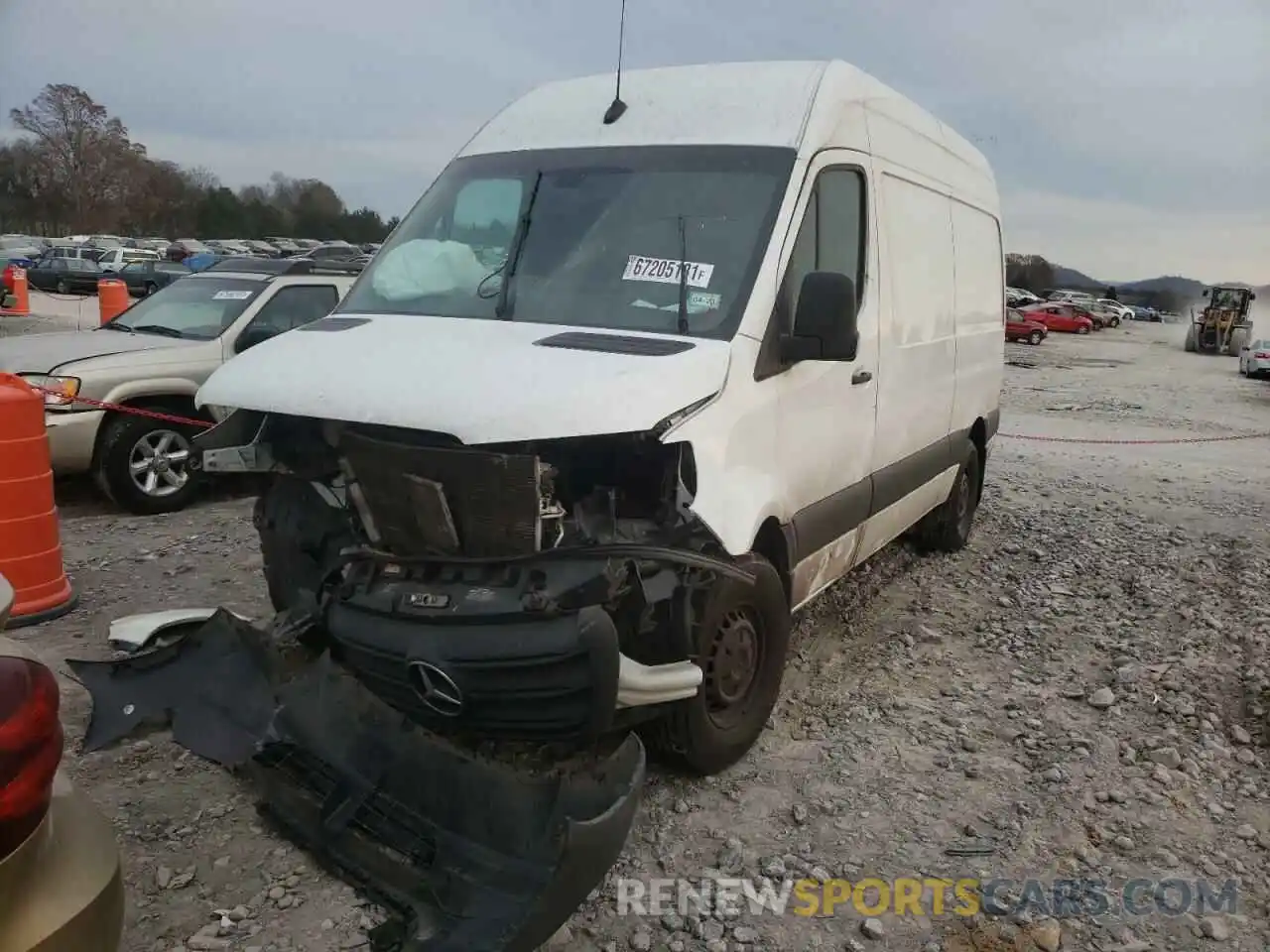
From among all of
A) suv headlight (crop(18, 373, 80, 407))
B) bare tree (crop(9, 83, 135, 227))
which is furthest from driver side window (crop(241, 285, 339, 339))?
bare tree (crop(9, 83, 135, 227))

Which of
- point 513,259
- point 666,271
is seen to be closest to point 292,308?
point 513,259

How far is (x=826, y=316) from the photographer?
370 cm

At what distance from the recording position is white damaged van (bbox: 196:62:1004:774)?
310 cm

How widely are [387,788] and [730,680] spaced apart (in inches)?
51.4

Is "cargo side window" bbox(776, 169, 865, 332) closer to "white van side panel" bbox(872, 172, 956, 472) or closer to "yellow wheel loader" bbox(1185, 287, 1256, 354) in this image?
"white van side panel" bbox(872, 172, 956, 472)

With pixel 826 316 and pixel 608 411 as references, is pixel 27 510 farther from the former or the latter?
pixel 826 316

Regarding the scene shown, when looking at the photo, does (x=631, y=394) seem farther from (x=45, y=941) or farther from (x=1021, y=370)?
(x=1021, y=370)

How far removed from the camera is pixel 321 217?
228 feet

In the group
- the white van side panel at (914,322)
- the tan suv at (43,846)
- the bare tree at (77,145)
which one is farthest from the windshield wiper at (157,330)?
the bare tree at (77,145)

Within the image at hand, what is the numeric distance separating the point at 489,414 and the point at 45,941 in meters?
1.68

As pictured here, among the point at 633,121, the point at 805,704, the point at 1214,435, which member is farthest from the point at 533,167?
the point at 1214,435

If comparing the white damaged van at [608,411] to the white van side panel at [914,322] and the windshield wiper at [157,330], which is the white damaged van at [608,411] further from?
the windshield wiper at [157,330]

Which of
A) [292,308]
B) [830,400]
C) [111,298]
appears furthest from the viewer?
[111,298]

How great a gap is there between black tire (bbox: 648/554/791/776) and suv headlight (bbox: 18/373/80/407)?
5.40 meters
